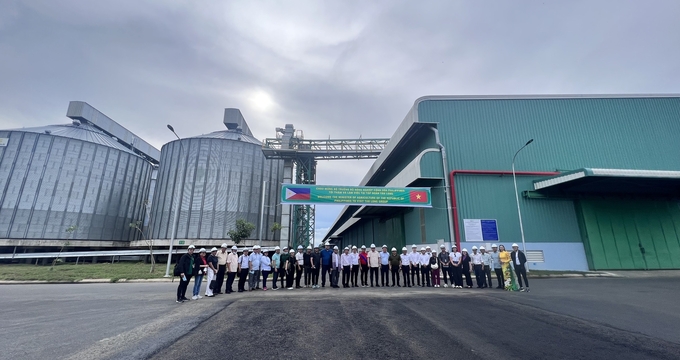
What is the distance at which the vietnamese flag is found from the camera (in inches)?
698

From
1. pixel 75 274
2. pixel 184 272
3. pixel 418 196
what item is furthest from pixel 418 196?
pixel 75 274

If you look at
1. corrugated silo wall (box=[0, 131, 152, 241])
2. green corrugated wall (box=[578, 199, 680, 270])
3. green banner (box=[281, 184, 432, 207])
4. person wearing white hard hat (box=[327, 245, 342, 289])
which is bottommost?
person wearing white hard hat (box=[327, 245, 342, 289])

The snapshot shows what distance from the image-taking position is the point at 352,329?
5.36m

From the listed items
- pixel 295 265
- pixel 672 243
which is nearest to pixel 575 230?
pixel 672 243

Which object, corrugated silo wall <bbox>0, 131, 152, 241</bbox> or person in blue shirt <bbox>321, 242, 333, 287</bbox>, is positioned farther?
corrugated silo wall <bbox>0, 131, 152, 241</bbox>

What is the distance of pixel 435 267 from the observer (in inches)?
505

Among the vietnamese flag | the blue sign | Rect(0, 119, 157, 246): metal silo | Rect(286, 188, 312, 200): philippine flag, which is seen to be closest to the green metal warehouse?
the blue sign

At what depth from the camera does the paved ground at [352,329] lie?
13.8 ft

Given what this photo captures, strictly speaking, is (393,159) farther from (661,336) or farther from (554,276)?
(661,336)

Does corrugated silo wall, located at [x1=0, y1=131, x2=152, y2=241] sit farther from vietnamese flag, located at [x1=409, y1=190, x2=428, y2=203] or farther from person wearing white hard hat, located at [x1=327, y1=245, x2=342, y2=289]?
vietnamese flag, located at [x1=409, y1=190, x2=428, y2=203]

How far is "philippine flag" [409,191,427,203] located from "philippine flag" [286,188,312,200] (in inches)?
251

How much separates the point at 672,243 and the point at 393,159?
1937 cm

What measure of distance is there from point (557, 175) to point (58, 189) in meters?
62.8

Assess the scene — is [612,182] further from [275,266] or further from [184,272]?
[184,272]
